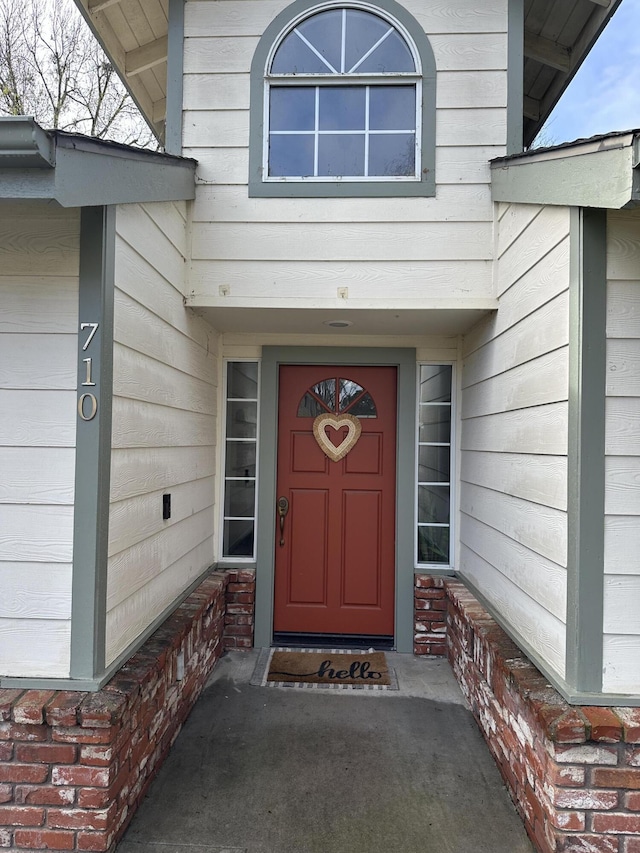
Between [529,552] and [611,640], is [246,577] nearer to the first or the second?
[529,552]

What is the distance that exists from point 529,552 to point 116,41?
400cm

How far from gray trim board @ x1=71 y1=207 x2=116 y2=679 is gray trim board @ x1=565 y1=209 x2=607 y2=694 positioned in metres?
1.70

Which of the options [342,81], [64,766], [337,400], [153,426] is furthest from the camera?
[337,400]

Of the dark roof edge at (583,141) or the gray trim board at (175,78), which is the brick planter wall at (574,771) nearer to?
the dark roof edge at (583,141)

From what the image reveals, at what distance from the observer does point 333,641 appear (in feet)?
11.9

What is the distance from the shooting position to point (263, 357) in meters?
3.66

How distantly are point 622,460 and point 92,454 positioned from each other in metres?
1.90

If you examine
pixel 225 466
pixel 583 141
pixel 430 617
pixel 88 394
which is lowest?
pixel 430 617

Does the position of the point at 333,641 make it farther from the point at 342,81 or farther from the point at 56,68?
the point at 56,68

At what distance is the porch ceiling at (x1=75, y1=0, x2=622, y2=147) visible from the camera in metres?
3.18

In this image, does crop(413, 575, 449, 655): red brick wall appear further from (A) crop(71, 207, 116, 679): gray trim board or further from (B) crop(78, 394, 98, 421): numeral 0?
(B) crop(78, 394, 98, 421): numeral 0

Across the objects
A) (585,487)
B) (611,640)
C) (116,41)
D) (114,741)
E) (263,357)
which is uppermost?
(116,41)

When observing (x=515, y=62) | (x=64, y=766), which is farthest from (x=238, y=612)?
(x=515, y=62)

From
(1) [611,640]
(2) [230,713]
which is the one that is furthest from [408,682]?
(1) [611,640]
